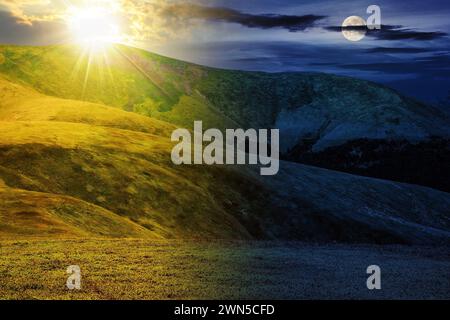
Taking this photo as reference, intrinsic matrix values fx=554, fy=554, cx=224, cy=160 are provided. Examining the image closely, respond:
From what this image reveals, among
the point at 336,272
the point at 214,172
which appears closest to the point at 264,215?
the point at 214,172

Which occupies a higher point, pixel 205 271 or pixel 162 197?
pixel 162 197

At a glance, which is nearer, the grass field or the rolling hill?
the grass field

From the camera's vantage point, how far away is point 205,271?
24156mm

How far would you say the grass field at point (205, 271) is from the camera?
20.4 meters

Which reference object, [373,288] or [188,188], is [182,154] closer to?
[188,188]

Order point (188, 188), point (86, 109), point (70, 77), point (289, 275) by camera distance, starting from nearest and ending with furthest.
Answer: point (289, 275), point (188, 188), point (86, 109), point (70, 77)

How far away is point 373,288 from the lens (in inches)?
898

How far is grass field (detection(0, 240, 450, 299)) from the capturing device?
66.9 ft

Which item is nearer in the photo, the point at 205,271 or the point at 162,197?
the point at 205,271

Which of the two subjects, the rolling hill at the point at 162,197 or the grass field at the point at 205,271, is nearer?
the grass field at the point at 205,271
